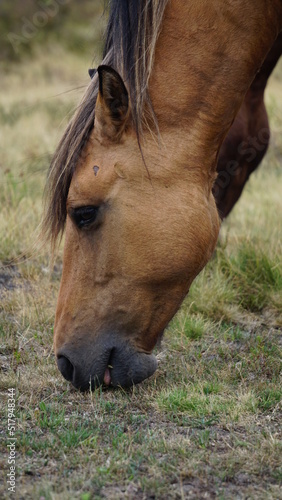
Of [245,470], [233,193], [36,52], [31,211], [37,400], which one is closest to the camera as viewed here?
[245,470]

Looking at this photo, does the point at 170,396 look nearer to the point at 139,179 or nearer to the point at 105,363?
the point at 105,363

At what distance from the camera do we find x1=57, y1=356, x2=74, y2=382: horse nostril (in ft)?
9.01

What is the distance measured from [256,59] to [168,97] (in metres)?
0.46

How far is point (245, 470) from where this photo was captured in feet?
7.59

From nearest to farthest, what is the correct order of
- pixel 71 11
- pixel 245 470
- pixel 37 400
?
pixel 245 470 < pixel 37 400 < pixel 71 11

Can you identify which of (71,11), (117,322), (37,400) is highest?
(71,11)

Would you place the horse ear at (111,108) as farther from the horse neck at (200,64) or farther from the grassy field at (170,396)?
the grassy field at (170,396)

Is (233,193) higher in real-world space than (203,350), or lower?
higher

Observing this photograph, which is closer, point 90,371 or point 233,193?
point 90,371

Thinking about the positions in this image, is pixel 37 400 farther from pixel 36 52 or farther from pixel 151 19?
pixel 36 52

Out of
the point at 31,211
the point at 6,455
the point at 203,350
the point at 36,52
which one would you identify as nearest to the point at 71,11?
the point at 36,52

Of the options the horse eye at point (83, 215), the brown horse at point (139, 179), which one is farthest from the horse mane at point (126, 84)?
the horse eye at point (83, 215)

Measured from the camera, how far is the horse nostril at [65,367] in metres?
2.75

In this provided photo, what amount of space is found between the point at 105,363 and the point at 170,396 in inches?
12.8
